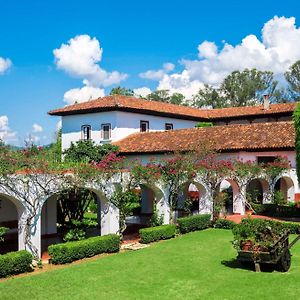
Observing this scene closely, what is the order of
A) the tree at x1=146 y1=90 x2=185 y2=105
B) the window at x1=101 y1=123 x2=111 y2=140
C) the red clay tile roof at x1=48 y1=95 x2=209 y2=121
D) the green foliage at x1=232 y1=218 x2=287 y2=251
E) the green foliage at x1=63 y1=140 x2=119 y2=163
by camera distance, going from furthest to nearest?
the tree at x1=146 y1=90 x2=185 y2=105, the window at x1=101 y1=123 x2=111 y2=140, the red clay tile roof at x1=48 y1=95 x2=209 y2=121, the green foliage at x1=63 y1=140 x2=119 y2=163, the green foliage at x1=232 y1=218 x2=287 y2=251

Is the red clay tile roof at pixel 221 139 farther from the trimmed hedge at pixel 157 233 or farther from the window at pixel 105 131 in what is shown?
the trimmed hedge at pixel 157 233

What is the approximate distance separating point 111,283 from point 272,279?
179 inches

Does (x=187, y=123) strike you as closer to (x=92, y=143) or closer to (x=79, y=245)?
(x=92, y=143)

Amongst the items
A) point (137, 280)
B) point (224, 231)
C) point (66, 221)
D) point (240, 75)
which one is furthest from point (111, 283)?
point (240, 75)

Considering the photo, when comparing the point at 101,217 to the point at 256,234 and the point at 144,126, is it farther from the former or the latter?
the point at 144,126

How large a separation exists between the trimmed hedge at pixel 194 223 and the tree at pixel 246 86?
1761 inches

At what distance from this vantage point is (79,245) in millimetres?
15562

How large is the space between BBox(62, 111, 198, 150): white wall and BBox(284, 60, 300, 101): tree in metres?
25.7

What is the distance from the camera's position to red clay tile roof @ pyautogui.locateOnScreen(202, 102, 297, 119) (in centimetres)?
3957

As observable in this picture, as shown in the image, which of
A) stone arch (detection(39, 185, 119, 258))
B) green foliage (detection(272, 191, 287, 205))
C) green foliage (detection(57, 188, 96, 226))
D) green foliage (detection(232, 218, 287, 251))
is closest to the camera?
green foliage (detection(232, 218, 287, 251))

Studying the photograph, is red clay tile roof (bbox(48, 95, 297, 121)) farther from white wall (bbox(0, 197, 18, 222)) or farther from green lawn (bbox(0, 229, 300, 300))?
green lawn (bbox(0, 229, 300, 300))

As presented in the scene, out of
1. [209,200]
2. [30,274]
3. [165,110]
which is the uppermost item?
[165,110]

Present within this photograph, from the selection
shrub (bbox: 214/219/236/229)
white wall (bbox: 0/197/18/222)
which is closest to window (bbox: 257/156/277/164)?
shrub (bbox: 214/219/236/229)

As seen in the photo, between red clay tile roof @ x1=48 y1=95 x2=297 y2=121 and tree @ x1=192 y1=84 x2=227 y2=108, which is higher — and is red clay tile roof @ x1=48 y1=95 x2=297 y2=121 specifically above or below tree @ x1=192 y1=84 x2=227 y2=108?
below
